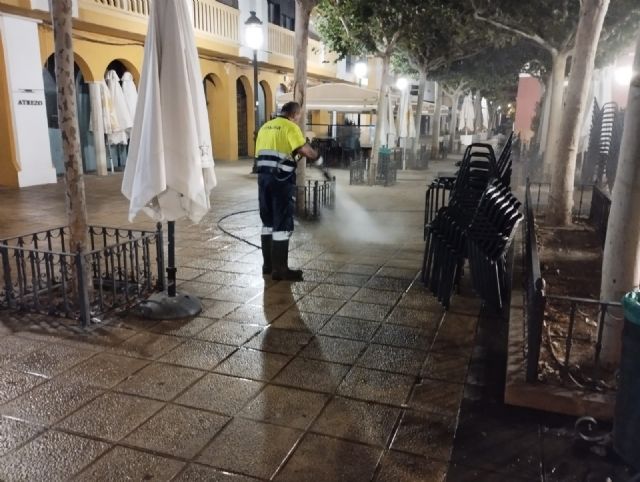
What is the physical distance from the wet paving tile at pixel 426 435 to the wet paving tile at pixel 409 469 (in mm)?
51

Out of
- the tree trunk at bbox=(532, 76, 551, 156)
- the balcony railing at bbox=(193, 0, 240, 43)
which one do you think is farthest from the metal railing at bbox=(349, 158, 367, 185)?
the tree trunk at bbox=(532, 76, 551, 156)

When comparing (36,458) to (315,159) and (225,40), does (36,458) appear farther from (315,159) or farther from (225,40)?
(225,40)

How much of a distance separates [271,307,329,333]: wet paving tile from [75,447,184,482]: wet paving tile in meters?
1.88

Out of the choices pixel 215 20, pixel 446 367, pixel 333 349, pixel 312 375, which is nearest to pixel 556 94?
pixel 215 20

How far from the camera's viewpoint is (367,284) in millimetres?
5828

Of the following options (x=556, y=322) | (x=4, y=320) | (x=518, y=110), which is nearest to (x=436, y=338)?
(x=556, y=322)

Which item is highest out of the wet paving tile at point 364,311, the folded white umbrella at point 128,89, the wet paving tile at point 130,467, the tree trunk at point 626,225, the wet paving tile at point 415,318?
the folded white umbrella at point 128,89

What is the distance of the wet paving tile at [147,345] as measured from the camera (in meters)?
4.12

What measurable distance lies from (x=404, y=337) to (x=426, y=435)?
139 cm

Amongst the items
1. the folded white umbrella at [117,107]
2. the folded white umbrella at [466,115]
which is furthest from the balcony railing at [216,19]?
the folded white umbrella at [466,115]

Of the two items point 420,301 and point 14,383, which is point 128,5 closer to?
point 420,301

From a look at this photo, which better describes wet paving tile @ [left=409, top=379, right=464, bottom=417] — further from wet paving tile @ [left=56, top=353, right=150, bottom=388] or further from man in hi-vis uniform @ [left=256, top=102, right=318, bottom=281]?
man in hi-vis uniform @ [left=256, top=102, right=318, bottom=281]

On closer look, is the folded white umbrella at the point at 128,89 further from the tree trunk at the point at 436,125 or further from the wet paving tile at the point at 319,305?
the wet paving tile at the point at 319,305

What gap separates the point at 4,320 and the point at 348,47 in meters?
12.5
